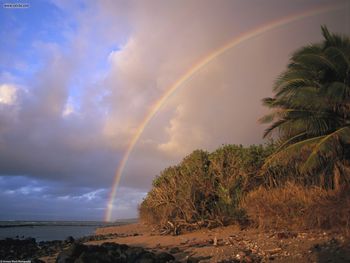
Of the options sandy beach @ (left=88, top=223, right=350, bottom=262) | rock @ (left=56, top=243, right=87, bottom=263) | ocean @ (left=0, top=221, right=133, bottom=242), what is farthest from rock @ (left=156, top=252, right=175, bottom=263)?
ocean @ (left=0, top=221, right=133, bottom=242)

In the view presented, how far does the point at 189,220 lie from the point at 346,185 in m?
11.2

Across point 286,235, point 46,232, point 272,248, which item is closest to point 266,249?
point 272,248

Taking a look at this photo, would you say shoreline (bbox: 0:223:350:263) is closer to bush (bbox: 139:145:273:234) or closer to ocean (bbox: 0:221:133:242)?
bush (bbox: 139:145:273:234)

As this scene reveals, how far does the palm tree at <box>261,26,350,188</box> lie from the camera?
16.4 m

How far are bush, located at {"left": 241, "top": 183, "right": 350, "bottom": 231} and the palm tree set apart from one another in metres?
0.93

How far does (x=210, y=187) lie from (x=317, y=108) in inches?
401

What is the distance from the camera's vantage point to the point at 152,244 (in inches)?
828

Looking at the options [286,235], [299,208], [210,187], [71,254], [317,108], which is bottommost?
[71,254]

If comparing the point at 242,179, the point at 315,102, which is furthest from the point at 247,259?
the point at 242,179

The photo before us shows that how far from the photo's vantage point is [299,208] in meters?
16.8

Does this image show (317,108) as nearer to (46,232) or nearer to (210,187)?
(210,187)

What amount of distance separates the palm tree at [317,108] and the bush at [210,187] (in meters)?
5.19

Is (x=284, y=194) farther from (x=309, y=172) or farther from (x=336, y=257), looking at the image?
(x=336, y=257)

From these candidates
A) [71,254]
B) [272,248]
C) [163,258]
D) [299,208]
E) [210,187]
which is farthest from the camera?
[210,187]
